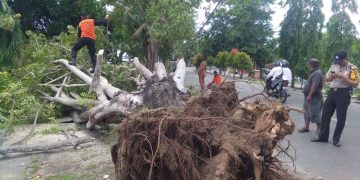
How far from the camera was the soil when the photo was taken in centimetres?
564

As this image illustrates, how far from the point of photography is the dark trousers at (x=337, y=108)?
721 cm

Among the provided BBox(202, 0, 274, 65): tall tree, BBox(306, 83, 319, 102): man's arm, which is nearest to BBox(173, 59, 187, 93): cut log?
BBox(306, 83, 319, 102): man's arm

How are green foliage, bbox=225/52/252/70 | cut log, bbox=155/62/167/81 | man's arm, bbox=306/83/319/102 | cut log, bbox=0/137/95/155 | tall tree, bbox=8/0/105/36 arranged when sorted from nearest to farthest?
cut log, bbox=0/137/95/155, man's arm, bbox=306/83/319/102, cut log, bbox=155/62/167/81, tall tree, bbox=8/0/105/36, green foliage, bbox=225/52/252/70

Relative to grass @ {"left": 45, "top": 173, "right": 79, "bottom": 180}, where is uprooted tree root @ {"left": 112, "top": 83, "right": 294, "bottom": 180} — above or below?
above

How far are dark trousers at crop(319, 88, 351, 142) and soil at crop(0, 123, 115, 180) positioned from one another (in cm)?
393

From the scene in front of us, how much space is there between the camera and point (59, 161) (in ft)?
20.8

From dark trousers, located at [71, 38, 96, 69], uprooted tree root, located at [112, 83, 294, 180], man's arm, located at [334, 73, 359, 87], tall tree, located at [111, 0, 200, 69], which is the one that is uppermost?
tall tree, located at [111, 0, 200, 69]

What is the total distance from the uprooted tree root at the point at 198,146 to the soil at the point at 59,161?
1334 millimetres

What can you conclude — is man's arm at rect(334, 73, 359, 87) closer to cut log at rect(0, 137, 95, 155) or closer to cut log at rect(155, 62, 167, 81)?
cut log at rect(155, 62, 167, 81)

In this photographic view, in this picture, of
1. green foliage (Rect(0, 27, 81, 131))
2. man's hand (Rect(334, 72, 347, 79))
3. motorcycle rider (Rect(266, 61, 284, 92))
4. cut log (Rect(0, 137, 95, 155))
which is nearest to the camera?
cut log (Rect(0, 137, 95, 155))

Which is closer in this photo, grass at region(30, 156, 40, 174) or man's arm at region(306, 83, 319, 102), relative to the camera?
grass at region(30, 156, 40, 174)

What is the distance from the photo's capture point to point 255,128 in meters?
4.47

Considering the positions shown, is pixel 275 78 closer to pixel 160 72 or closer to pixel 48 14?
pixel 160 72

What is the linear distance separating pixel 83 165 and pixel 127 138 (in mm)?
2038
